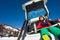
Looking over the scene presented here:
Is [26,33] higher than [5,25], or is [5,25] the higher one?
[5,25]

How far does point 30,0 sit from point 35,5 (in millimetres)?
199

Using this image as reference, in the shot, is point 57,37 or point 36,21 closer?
point 57,37

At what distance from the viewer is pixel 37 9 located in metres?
4.45

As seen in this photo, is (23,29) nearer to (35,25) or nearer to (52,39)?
(35,25)

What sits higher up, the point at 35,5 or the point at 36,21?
the point at 35,5

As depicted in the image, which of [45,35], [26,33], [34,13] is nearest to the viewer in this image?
[45,35]

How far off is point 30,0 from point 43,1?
0.42 metres

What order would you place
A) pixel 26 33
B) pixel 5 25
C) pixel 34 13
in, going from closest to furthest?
1. pixel 26 33
2. pixel 34 13
3. pixel 5 25

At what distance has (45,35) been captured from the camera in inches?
114

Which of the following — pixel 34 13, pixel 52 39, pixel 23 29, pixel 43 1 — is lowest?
pixel 52 39

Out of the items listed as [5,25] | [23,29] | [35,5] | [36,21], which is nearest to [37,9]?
[35,5]

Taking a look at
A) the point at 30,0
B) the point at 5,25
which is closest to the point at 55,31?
the point at 30,0

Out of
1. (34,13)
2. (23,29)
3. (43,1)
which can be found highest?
(43,1)

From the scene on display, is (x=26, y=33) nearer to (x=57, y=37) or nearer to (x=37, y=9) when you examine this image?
(x=37, y=9)
